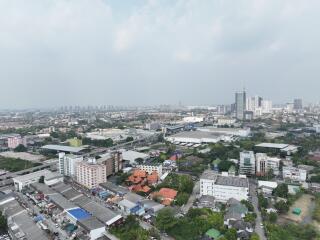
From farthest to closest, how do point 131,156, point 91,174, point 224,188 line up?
point 131,156
point 91,174
point 224,188

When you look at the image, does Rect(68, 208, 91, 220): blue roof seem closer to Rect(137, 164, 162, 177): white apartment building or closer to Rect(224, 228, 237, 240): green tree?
Rect(224, 228, 237, 240): green tree

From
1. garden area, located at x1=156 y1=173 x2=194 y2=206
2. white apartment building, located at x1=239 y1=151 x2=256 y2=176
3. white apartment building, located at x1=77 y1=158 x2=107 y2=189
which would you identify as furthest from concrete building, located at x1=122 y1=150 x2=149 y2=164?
white apartment building, located at x1=239 y1=151 x2=256 y2=176

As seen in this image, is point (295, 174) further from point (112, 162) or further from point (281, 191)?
point (112, 162)

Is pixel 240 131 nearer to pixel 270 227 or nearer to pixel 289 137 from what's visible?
pixel 289 137

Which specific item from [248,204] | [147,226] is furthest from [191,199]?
[147,226]

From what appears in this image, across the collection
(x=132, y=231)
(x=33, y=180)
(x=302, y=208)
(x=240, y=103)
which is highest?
(x=240, y=103)

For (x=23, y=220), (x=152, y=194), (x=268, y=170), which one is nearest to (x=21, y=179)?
(x=23, y=220)
